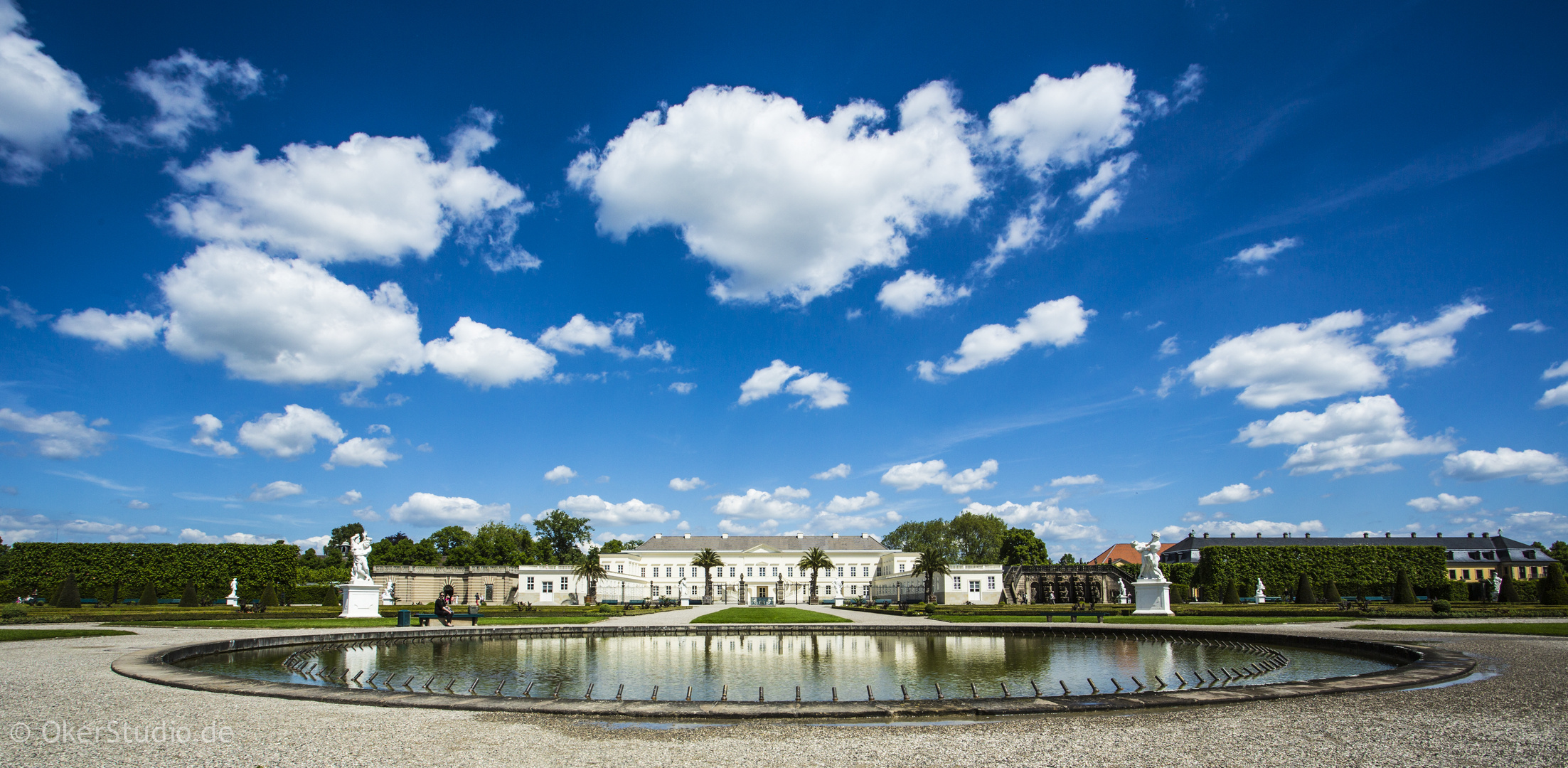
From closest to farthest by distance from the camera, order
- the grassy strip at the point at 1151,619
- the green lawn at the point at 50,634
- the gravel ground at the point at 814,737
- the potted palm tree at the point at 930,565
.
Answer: the gravel ground at the point at 814,737 < the green lawn at the point at 50,634 < the grassy strip at the point at 1151,619 < the potted palm tree at the point at 930,565

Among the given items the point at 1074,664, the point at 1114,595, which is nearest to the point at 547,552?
the point at 1114,595

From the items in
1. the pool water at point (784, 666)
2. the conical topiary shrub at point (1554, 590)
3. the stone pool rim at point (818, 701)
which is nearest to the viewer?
the stone pool rim at point (818, 701)

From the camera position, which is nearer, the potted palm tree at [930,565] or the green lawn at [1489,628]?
the green lawn at [1489,628]

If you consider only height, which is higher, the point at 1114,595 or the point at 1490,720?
the point at 1490,720

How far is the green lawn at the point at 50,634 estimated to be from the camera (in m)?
22.3

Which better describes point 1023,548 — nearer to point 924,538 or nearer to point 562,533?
point 924,538

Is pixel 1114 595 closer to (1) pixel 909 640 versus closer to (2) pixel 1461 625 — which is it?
(2) pixel 1461 625

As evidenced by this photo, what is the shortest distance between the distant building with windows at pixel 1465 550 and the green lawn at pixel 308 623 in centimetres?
8081

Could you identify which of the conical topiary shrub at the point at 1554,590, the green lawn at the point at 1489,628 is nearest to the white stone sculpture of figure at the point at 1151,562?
the green lawn at the point at 1489,628

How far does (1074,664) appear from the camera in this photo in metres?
18.5

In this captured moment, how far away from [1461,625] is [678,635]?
27.7 metres

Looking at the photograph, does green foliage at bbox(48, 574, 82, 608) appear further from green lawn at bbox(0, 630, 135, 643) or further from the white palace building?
green lawn at bbox(0, 630, 135, 643)

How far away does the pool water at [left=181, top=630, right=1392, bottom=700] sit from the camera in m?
14.5

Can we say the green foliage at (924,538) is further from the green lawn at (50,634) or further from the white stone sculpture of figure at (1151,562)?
the green lawn at (50,634)
